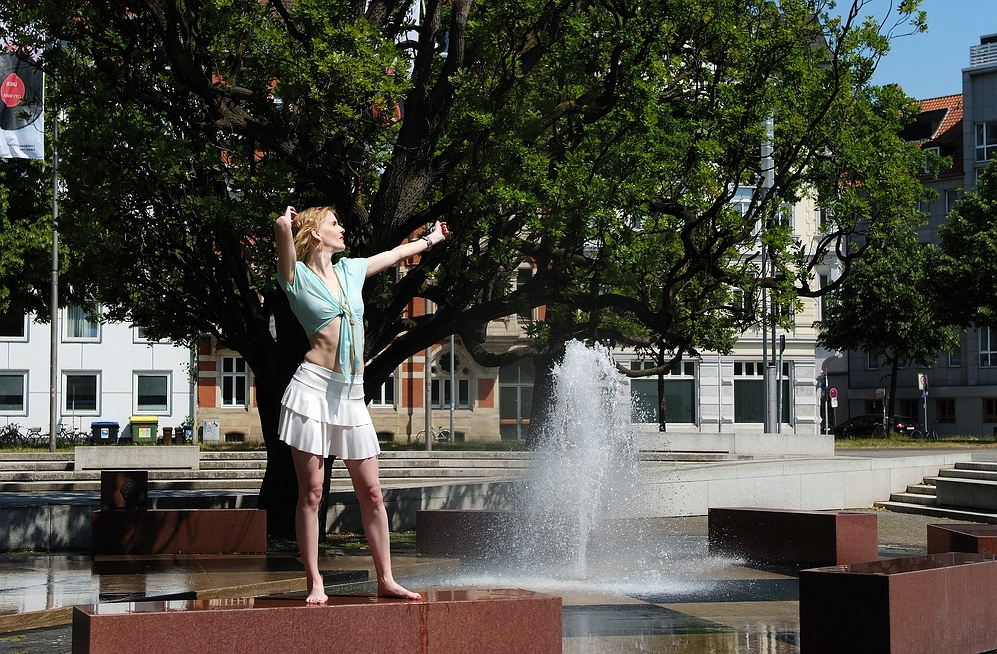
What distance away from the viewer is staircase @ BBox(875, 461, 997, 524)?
20.0 metres

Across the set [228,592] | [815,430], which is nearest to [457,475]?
[228,592]

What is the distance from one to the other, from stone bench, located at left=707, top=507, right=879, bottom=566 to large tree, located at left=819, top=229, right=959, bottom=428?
1623 inches

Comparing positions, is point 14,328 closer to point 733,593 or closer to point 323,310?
point 733,593

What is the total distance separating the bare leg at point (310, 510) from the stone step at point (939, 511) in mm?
15895

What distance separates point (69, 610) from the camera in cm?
927

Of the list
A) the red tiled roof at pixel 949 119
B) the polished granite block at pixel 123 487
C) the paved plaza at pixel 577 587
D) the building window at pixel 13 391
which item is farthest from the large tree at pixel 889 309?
the polished granite block at pixel 123 487

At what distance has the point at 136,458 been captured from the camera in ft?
94.5

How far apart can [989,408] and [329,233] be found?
213 feet

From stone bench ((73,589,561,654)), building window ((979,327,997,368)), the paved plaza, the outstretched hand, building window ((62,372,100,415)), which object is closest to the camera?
stone bench ((73,589,561,654))

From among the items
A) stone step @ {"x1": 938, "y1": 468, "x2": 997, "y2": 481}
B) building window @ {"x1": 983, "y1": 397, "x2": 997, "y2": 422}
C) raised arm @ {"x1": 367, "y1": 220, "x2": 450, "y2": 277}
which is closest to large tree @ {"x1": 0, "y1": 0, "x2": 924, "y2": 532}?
raised arm @ {"x1": 367, "y1": 220, "x2": 450, "y2": 277}

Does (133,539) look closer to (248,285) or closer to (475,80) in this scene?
(248,285)

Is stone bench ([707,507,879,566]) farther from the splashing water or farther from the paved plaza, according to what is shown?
the splashing water

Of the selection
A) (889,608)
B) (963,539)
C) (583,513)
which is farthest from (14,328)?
(889,608)

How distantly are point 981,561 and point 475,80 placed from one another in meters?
7.89
